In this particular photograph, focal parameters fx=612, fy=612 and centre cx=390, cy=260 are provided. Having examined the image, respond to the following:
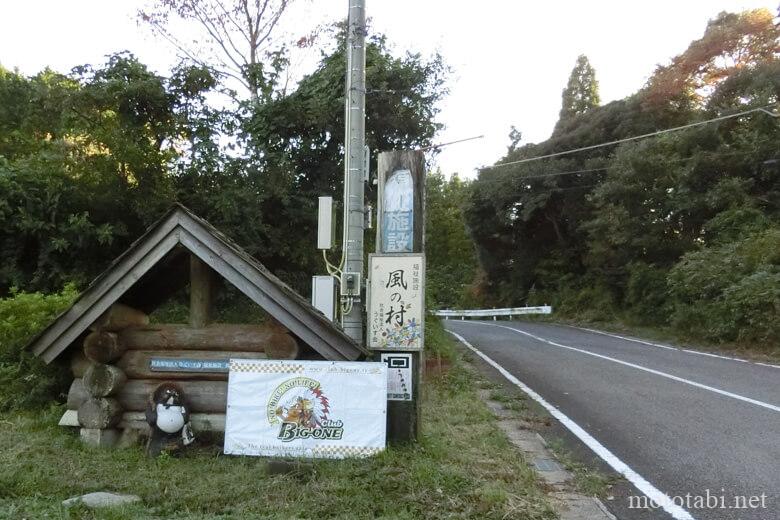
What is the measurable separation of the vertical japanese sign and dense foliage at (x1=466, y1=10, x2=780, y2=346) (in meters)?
13.6

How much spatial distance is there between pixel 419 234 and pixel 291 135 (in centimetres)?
782

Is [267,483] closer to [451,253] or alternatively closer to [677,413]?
[677,413]

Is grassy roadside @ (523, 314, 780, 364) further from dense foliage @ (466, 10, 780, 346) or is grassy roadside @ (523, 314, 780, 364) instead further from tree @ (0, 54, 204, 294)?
tree @ (0, 54, 204, 294)

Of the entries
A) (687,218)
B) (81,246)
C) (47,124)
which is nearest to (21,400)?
(81,246)

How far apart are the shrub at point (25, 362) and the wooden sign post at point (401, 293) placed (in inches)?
168

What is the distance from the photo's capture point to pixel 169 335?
7.01 m

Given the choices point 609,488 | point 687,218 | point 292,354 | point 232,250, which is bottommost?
point 609,488

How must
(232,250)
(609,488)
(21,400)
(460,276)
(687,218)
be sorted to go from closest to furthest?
(609,488)
(232,250)
(21,400)
(687,218)
(460,276)

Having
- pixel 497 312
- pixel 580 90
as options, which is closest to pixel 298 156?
pixel 497 312

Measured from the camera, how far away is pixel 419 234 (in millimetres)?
6812

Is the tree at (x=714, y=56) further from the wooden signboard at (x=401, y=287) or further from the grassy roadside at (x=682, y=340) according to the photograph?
the wooden signboard at (x=401, y=287)

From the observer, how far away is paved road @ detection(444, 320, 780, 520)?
5696 mm

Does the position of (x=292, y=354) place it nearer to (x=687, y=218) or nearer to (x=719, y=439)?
(x=719, y=439)

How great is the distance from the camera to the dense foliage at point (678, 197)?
19.2 metres
